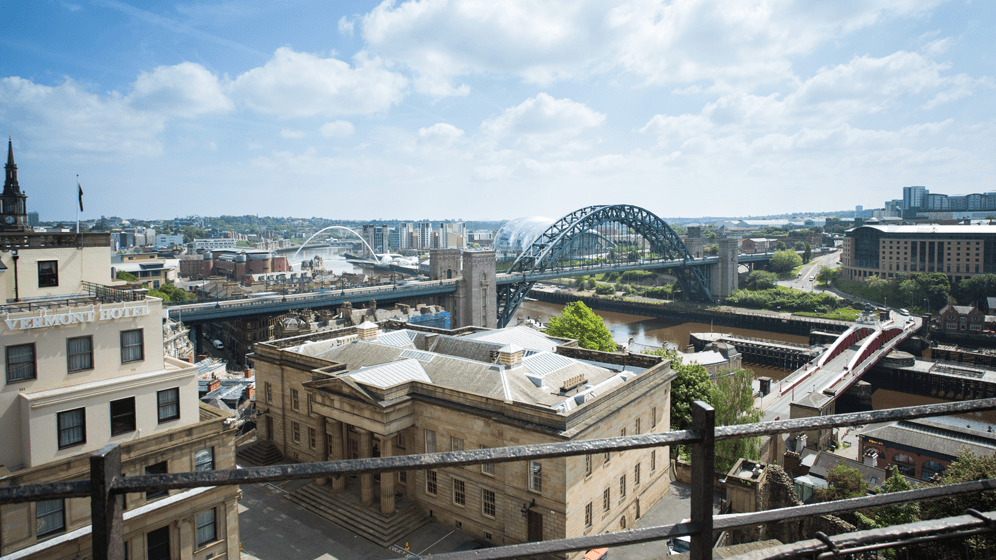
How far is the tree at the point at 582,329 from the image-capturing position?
140 ft

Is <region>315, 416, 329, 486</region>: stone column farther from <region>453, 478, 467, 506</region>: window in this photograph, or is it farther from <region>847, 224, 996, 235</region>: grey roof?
<region>847, 224, 996, 235</region>: grey roof

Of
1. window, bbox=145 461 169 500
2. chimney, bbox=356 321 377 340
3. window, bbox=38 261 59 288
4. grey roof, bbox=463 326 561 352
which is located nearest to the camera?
window, bbox=145 461 169 500

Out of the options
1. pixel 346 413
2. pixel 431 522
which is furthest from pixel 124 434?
pixel 431 522

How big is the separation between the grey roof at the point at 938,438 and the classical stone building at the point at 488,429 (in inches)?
619

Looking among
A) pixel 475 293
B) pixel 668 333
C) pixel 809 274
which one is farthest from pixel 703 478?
pixel 809 274

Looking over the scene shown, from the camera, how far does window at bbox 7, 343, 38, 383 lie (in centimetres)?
1523

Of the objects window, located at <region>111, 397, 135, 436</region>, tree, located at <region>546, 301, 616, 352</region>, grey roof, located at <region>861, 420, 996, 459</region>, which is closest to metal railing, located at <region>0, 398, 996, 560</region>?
window, located at <region>111, 397, 135, 436</region>

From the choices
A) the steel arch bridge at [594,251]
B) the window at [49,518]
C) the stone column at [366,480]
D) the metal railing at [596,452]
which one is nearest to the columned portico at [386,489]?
the stone column at [366,480]

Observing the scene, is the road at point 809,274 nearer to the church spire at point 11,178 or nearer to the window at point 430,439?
the window at point 430,439

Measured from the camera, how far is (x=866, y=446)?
33.7 m

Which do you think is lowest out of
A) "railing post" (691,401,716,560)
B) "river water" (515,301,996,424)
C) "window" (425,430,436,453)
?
"river water" (515,301,996,424)

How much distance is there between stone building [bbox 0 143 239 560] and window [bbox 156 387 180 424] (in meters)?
0.03

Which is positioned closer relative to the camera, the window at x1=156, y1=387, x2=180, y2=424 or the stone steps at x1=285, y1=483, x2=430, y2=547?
the window at x1=156, y1=387, x2=180, y2=424

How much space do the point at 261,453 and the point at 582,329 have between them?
2307cm
